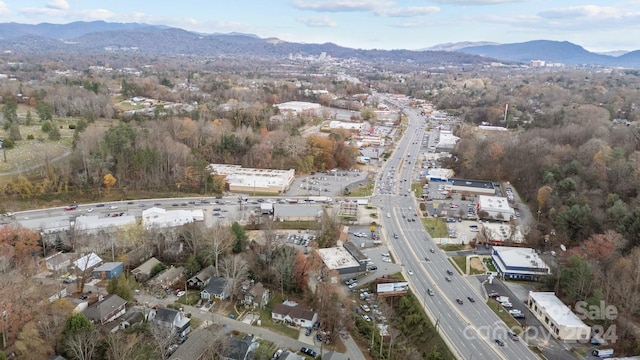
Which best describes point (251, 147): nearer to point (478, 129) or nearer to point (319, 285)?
point (319, 285)

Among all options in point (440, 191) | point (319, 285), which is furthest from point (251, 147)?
point (319, 285)

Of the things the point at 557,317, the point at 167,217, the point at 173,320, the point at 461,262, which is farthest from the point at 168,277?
the point at 557,317

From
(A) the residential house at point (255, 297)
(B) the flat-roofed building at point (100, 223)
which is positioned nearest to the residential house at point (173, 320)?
(A) the residential house at point (255, 297)

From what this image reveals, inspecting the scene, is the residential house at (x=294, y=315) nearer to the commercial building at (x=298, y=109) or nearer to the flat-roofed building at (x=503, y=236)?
the flat-roofed building at (x=503, y=236)

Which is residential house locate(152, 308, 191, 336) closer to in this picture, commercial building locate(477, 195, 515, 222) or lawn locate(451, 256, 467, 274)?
lawn locate(451, 256, 467, 274)

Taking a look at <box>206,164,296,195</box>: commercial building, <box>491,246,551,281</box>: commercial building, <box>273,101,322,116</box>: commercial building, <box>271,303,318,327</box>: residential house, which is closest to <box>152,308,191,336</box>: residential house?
<box>271,303,318,327</box>: residential house
